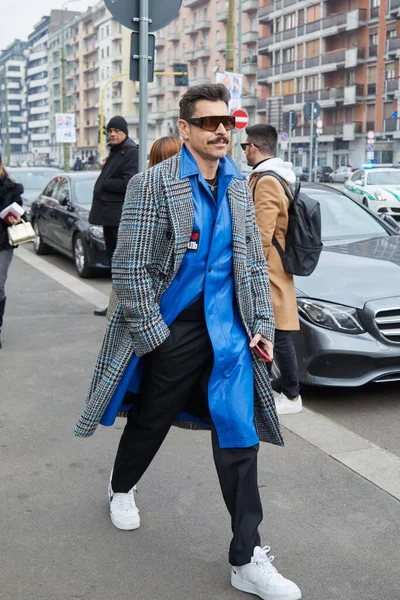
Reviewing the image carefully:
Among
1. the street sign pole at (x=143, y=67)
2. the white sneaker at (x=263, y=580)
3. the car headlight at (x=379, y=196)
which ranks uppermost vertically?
the street sign pole at (x=143, y=67)

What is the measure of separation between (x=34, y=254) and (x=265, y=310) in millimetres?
11513

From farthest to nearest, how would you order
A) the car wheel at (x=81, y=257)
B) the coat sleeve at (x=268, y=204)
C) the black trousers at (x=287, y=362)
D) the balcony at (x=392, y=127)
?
the balcony at (x=392, y=127)
the car wheel at (x=81, y=257)
the black trousers at (x=287, y=362)
the coat sleeve at (x=268, y=204)

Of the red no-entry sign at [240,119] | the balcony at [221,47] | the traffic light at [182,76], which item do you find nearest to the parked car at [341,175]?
the traffic light at [182,76]

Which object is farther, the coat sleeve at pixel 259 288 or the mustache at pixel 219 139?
the coat sleeve at pixel 259 288

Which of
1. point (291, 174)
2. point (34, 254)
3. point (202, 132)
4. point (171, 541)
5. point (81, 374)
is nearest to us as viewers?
point (202, 132)

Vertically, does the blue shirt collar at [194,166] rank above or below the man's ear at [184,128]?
below

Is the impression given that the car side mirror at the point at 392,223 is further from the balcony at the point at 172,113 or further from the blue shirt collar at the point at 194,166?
the balcony at the point at 172,113

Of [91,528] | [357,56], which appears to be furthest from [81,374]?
[357,56]

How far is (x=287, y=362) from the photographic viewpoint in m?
4.97

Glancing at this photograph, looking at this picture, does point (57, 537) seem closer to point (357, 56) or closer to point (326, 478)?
point (326, 478)

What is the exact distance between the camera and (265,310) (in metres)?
3.07

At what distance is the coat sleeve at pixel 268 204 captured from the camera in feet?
15.5

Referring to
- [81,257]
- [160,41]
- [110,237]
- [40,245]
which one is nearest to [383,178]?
[40,245]

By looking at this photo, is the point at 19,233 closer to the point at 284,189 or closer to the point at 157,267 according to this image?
the point at 284,189
